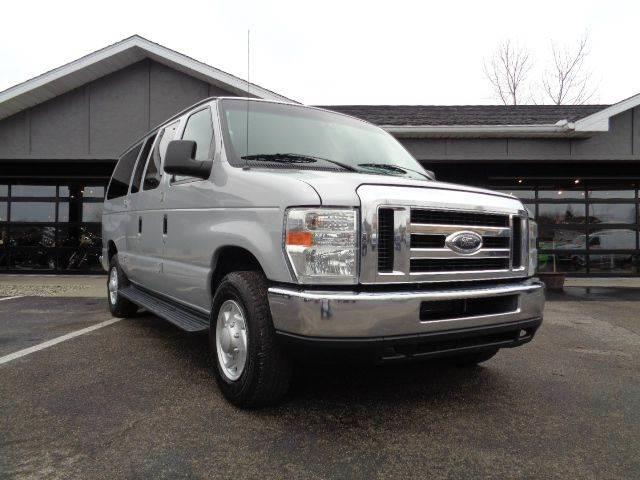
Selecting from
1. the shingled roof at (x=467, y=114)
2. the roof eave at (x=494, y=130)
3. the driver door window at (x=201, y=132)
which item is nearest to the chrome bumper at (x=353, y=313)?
the driver door window at (x=201, y=132)

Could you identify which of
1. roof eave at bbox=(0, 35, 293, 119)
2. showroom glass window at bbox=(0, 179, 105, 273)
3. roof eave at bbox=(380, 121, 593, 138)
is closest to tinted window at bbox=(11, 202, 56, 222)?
showroom glass window at bbox=(0, 179, 105, 273)

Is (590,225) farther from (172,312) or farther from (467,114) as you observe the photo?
(172,312)

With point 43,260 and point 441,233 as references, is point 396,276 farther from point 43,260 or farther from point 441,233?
point 43,260

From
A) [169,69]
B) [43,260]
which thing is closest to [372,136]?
[169,69]

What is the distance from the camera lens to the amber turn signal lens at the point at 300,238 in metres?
2.30

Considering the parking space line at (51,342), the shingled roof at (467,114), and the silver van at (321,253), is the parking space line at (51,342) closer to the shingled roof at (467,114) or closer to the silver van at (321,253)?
the silver van at (321,253)

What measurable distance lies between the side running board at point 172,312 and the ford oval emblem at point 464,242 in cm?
170

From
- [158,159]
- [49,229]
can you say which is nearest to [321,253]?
[158,159]

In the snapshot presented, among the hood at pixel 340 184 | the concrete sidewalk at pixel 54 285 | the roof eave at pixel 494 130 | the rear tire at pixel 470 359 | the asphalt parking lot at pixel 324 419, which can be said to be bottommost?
the asphalt parking lot at pixel 324 419

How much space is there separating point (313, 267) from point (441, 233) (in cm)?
79

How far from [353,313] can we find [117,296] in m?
4.45

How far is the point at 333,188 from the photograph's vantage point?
2385 mm

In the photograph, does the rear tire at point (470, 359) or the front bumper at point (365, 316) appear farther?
the rear tire at point (470, 359)

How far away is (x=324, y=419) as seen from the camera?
102 inches
